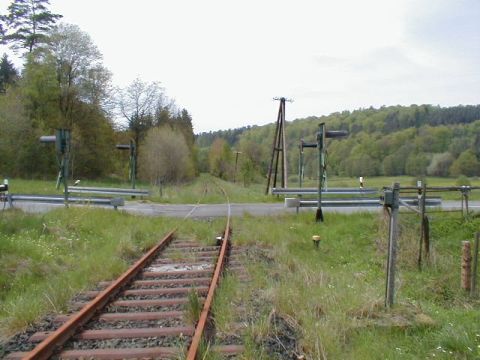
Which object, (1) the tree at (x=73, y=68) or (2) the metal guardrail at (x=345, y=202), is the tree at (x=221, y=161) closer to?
(1) the tree at (x=73, y=68)

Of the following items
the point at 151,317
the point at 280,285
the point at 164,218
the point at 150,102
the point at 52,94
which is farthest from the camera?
the point at 150,102

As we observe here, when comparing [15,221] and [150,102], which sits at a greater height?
[150,102]

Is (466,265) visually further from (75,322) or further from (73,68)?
(73,68)

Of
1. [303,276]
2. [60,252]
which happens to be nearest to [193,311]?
[303,276]

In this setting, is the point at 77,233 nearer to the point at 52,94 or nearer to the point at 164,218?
the point at 164,218

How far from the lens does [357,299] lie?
5352 mm

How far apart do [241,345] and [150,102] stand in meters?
62.8

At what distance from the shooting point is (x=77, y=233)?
35.8 ft

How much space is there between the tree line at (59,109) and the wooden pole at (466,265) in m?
36.6

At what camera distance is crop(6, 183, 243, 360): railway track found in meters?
4.20

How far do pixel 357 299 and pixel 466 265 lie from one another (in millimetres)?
2955

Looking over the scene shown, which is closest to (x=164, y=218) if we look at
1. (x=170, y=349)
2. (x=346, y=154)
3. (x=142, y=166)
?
(x=170, y=349)

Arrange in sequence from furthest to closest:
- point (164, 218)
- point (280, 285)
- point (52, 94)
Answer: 1. point (52, 94)
2. point (164, 218)
3. point (280, 285)

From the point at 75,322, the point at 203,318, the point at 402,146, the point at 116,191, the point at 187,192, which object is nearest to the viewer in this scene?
the point at 203,318
